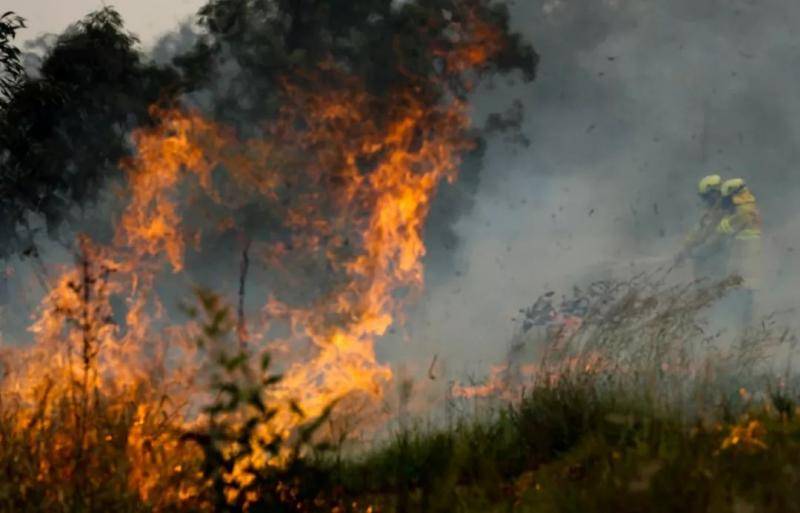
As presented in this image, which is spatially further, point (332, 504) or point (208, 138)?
point (208, 138)

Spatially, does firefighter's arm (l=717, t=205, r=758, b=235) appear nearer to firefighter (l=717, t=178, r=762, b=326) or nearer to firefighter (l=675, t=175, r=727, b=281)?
firefighter (l=717, t=178, r=762, b=326)

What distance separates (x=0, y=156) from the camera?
18.2 m

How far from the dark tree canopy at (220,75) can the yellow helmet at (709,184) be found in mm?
3615

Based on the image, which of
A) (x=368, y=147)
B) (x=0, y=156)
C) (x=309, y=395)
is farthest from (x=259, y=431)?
(x=0, y=156)

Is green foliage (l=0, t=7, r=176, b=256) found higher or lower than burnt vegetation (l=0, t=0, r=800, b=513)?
higher

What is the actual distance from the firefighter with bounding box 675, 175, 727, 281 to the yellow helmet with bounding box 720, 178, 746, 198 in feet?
0.66

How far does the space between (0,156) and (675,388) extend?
1483 centimetres

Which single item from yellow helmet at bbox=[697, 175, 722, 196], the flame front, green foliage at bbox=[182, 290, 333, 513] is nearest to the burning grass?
green foliage at bbox=[182, 290, 333, 513]

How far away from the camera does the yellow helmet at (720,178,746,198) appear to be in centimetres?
1762

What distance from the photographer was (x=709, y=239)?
708 inches

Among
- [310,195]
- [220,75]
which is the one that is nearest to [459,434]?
[310,195]

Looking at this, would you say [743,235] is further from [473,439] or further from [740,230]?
[473,439]

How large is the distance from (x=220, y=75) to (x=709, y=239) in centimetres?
934

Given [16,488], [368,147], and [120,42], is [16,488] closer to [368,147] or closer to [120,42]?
[368,147]
